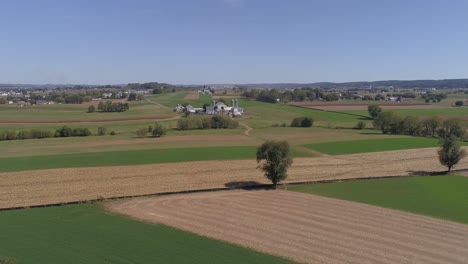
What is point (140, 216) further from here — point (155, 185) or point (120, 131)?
point (120, 131)

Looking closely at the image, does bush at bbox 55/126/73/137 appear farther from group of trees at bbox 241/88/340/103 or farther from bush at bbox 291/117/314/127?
group of trees at bbox 241/88/340/103

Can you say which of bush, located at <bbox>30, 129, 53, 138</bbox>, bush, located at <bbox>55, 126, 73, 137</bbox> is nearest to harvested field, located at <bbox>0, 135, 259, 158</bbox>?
bush, located at <bbox>55, 126, 73, 137</bbox>

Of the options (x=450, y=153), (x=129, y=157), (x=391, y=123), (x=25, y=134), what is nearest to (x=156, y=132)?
(x=129, y=157)

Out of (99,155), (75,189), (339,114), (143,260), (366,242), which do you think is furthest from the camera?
(339,114)

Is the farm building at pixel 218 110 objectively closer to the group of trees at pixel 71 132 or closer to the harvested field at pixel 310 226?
the group of trees at pixel 71 132

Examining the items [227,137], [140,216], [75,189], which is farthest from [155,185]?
[227,137]

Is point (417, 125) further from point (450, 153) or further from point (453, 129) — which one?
point (450, 153)
